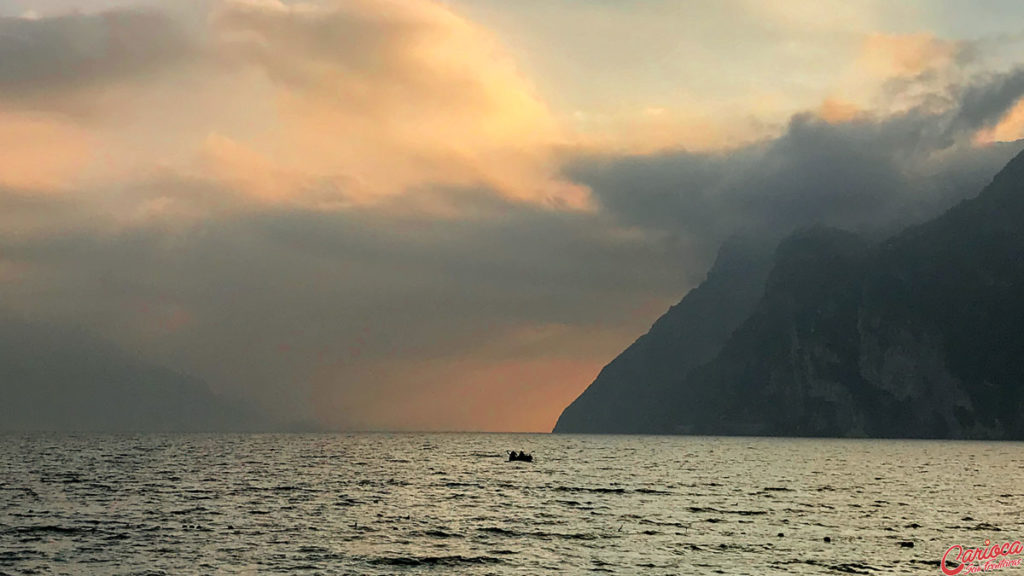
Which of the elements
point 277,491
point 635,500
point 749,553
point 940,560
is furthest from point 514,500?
point 940,560

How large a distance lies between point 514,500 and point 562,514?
12.1 meters

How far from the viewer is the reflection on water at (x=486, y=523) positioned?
4538cm

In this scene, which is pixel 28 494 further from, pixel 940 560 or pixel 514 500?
pixel 940 560

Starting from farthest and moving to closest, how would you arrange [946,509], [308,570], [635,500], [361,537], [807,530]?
[635,500], [946,509], [807,530], [361,537], [308,570]

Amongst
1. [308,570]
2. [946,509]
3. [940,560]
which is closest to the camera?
[308,570]

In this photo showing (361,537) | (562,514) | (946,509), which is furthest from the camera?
(946,509)

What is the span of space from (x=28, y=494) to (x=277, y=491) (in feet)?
69.1

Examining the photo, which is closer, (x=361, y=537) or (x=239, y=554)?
(x=239, y=554)

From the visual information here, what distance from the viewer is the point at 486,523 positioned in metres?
61.0

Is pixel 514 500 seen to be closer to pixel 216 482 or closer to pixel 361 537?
pixel 361 537

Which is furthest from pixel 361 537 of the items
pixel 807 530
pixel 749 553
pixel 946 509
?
pixel 946 509

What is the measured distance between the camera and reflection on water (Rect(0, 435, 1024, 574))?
4538cm

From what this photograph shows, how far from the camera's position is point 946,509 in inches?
2817

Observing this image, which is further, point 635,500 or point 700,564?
point 635,500
